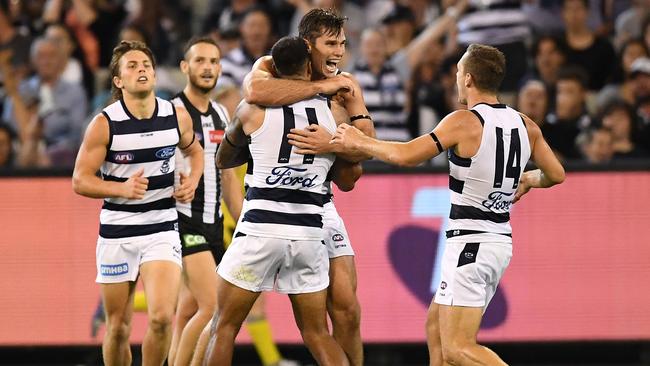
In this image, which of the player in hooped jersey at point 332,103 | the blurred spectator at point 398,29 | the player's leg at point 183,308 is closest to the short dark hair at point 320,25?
the player in hooped jersey at point 332,103

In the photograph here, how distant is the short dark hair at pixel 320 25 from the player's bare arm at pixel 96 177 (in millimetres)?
1557

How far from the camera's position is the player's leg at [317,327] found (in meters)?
7.00

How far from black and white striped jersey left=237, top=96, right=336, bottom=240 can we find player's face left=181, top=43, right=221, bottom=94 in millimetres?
1857

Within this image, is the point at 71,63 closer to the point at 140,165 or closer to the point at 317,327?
the point at 140,165

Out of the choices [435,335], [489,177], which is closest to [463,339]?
[435,335]

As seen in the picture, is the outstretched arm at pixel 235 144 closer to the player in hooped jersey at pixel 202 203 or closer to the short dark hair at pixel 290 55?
the short dark hair at pixel 290 55

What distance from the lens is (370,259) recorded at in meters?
10.5

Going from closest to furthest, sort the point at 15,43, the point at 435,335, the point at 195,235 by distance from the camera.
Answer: the point at 435,335 < the point at 195,235 < the point at 15,43

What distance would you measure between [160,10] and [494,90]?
6697mm

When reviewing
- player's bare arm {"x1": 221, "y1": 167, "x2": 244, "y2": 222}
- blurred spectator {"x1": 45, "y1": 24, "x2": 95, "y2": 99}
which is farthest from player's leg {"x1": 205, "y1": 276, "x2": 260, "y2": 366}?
blurred spectator {"x1": 45, "y1": 24, "x2": 95, "y2": 99}

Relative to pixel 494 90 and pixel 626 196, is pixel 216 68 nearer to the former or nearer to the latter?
pixel 494 90

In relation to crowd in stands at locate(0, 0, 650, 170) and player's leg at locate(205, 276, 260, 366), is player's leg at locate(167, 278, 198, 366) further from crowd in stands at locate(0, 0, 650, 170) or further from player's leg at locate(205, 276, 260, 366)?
crowd in stands at locate(0, 0, 650, 170)

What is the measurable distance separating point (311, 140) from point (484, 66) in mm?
1174

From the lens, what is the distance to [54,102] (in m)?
12.5
